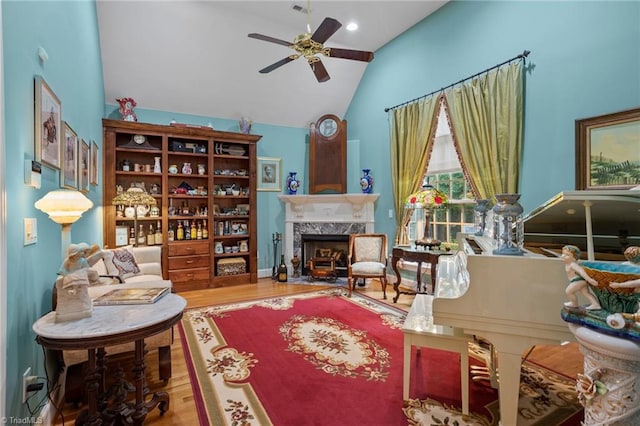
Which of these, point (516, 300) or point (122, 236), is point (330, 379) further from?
point (122, 236)

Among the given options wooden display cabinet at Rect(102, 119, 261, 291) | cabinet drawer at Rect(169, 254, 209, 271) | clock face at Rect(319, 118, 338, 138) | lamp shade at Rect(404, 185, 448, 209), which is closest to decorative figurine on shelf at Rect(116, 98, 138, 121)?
wooden display cabinet at Rect(102, 119, 261, 291)

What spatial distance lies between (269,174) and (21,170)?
413 centimetres

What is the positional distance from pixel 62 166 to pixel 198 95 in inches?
123

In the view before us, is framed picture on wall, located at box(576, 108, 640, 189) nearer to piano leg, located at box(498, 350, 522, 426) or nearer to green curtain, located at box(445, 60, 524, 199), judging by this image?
green curtain, located at box(445, 60, 524, 199)

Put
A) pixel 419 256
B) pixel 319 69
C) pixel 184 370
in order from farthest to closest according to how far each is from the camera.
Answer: pixel 419 256, pixel 319 69, pixel 184 370

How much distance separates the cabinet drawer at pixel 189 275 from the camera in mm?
4461

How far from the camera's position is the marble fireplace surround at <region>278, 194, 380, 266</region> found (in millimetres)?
5113

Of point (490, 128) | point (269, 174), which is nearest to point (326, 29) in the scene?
point (490, 128)

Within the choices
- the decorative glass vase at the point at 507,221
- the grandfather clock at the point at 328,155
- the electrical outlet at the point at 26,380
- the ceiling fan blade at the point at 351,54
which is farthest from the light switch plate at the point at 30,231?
the grandfather clock at the point at 328,155

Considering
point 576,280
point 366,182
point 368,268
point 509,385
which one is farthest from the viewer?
point 366,182

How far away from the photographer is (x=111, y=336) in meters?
1.34

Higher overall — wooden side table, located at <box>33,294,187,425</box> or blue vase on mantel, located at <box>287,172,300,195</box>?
blue vase on mantel, located at <box>287,172,300,195</box>

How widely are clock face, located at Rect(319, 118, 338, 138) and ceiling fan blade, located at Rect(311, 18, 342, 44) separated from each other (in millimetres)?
2474

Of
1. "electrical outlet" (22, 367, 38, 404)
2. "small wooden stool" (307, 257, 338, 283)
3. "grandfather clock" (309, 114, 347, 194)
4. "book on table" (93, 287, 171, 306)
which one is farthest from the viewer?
"grandfather clock" (309, 114, 347, 194)
